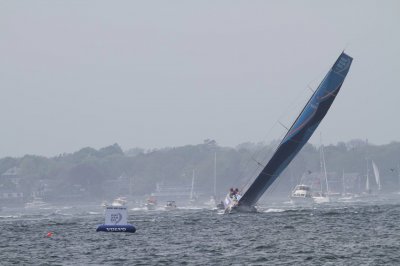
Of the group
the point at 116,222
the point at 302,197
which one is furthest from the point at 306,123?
the point at 302,197

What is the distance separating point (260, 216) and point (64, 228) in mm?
13955

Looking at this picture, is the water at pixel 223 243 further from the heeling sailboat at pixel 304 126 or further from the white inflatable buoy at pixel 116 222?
the heeling sailboat at pixel 304 126

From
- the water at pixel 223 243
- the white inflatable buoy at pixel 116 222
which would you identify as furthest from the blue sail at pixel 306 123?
the white inflatable buoy at pixel 116 222

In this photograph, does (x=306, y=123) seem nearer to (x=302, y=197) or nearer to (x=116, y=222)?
(x=116, y=222)

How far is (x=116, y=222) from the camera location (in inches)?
2061

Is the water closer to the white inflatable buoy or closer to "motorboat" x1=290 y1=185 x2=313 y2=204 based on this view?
the white inflatable buoy

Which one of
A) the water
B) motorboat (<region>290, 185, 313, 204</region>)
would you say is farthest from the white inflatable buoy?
motorboat (<region>290, 185, 313, 204</region>)

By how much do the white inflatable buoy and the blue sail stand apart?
19.1 m

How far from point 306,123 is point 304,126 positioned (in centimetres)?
27

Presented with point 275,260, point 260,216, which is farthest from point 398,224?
point 275,260

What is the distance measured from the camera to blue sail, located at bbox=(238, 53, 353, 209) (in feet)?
221

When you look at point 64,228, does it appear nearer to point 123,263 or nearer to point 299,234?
point 299,234

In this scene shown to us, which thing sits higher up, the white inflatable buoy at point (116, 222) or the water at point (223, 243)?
the white inflatable buoy at point (116, 222)

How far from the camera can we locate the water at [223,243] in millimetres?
35750
